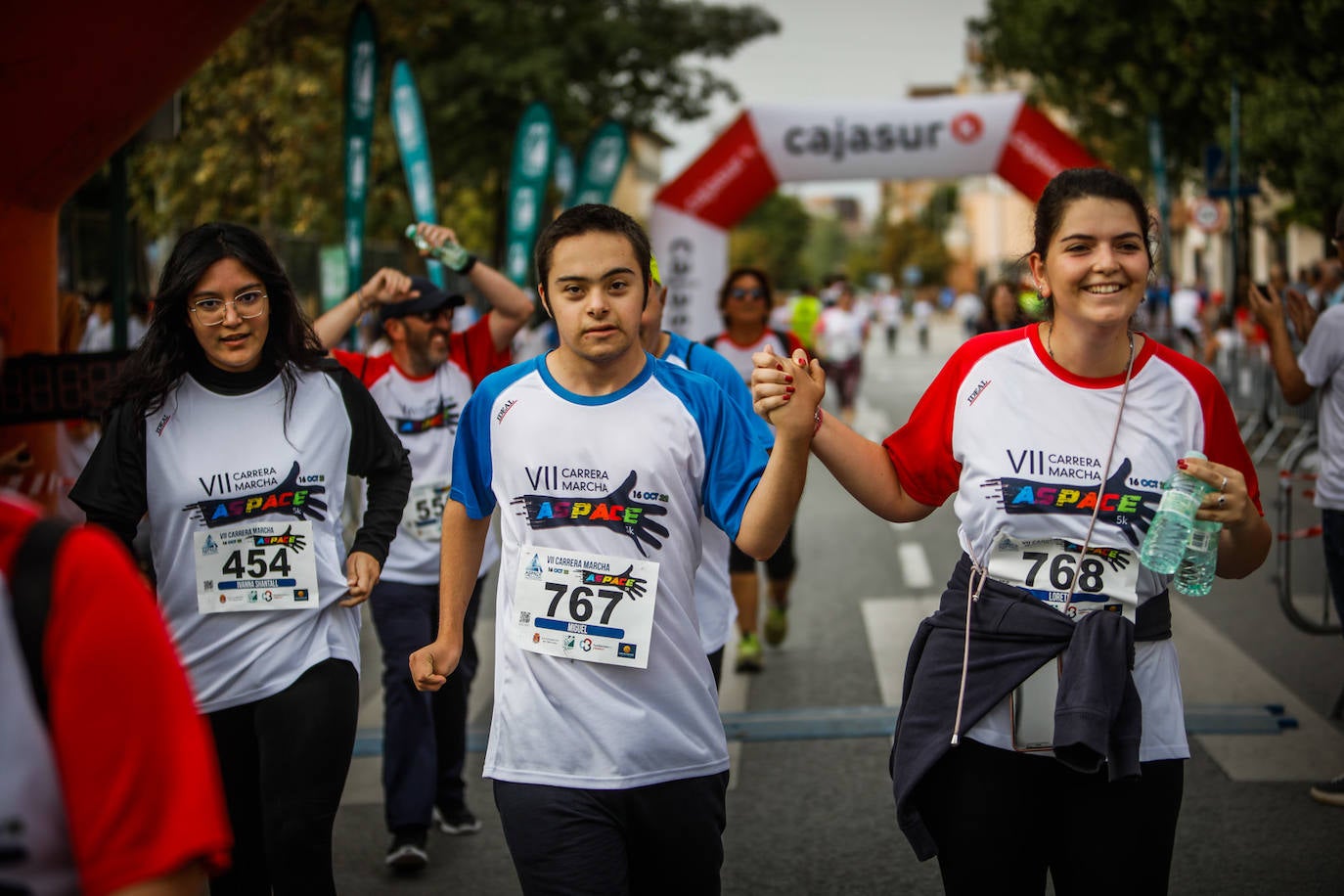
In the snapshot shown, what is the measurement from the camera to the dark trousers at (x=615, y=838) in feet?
10.2

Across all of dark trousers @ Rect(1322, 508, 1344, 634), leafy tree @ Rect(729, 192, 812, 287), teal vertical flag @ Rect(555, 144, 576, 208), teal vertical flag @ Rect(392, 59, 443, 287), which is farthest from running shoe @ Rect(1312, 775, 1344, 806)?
leafy tree @ Rect(729, 192, 812, 287)

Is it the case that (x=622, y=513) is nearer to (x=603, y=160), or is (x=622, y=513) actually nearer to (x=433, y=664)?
(x=433, y=664)

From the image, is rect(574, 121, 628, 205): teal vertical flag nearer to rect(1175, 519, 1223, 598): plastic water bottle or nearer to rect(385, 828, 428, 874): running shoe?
rect(385, 828, 428, 874): running shoe

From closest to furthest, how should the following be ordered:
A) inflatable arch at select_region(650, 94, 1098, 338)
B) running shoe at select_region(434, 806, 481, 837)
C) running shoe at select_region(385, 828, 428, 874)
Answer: running shoe at select_region(385, 828, 428, 874) → running shoe at select_region(434, 806, 481, 837) → inflatable arch at select_region(650, 94, 1098, 338)

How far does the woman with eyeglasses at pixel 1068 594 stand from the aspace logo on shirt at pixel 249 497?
1.35 m

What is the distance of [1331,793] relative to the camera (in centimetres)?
570

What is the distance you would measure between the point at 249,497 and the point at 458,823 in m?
2.41

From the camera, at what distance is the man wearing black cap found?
5.34 metres

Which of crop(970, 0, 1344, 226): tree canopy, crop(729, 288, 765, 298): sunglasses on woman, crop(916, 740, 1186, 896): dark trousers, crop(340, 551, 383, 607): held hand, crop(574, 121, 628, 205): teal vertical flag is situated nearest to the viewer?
crop(916, 740, 1186, 896): dark trousers

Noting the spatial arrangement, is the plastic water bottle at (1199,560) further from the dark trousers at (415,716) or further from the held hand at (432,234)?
the held hand at (432,234)

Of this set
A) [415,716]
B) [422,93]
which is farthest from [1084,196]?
[422,93]

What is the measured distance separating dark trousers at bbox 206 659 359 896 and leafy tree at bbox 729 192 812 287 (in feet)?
374

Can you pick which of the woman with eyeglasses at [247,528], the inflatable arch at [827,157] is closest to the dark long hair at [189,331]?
the woman with eyeglasses at [247,528]

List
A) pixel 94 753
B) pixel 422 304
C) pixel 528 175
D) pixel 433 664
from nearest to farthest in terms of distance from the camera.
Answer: pixel 94 753, pixel 433 664, pixel 422 304, pixel 528 175
